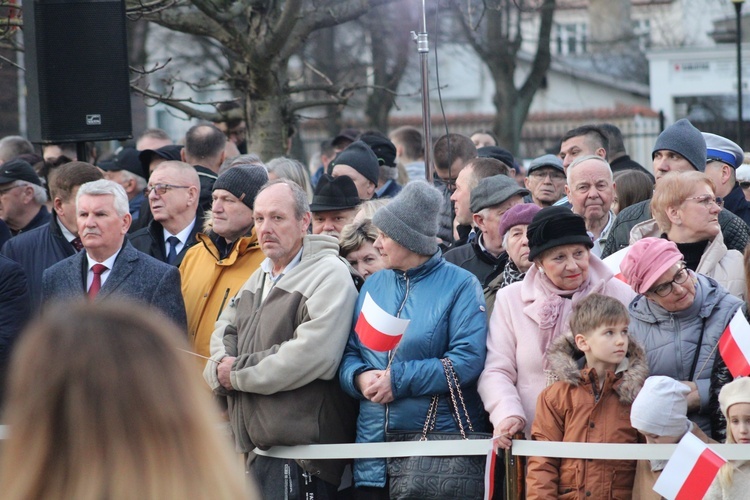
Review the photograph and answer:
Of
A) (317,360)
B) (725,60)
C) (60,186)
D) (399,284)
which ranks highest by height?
(725,60)

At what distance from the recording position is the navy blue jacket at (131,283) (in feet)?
19.3

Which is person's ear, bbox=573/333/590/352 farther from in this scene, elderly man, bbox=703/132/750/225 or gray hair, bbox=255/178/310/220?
elderly man, bbox=703/132/750/225

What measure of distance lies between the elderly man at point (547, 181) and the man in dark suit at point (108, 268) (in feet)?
9.43

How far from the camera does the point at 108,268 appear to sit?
610 centimetres

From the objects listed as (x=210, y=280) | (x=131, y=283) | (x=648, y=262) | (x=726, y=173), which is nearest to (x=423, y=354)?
(x=648, y=262)

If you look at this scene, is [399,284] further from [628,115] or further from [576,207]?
[628,115]

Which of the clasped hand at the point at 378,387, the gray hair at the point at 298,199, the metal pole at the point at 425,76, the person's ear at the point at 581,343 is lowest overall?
the clasped hand at the point at 378,387

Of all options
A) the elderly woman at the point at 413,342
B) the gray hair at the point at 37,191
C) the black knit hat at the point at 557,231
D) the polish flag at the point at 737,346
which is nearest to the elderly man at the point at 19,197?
the gray hair at the point at 37,191

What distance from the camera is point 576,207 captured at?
22.1ft

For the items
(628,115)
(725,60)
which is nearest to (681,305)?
(725,60)

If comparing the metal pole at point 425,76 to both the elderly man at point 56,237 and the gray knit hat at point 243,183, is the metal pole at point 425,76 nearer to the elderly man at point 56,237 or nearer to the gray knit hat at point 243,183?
the gray knit hat at point 243,183

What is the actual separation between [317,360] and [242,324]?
0.55 meters

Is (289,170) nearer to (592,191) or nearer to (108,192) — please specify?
(108,192)

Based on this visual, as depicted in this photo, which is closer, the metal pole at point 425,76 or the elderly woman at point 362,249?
the elderly woman at point 362,249
